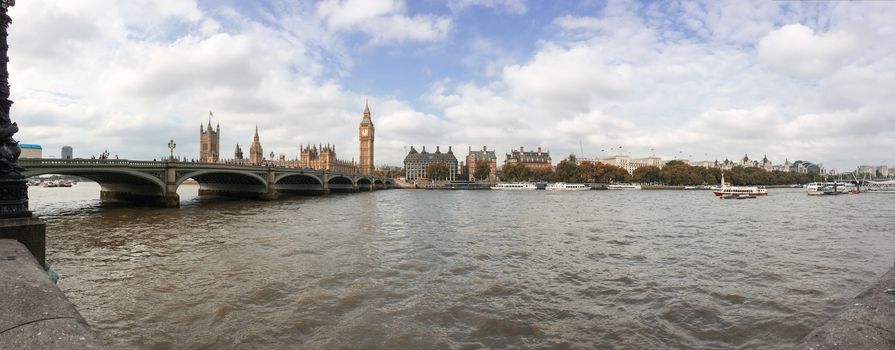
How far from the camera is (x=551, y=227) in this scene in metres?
31.2

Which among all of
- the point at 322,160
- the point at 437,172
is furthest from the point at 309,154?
the point at 437,172

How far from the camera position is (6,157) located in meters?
8.06

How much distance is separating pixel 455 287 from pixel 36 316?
426 inches

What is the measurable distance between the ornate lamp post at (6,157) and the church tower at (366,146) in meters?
182

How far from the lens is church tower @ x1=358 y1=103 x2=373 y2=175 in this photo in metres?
190

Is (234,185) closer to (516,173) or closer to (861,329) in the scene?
(861,329)

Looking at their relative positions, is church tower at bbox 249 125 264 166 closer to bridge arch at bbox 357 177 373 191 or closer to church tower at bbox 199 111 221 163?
church tower at bbox 199 111 221 163

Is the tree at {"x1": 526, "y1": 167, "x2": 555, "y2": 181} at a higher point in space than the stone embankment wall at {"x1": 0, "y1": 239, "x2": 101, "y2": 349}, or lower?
higher

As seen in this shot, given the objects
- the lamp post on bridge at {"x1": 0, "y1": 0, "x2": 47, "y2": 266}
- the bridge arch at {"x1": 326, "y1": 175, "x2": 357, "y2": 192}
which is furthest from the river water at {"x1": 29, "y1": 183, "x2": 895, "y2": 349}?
the bridge arch at {"x1": 326, "y1": 175, "x2": 357, "y2": 192}

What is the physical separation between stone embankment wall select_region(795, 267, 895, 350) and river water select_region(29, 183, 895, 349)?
464 cm

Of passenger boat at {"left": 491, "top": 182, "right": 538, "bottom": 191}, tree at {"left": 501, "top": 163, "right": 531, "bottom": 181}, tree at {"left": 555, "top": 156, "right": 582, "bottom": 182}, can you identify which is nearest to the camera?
passenger boat at {"left": 491, "top": 182, "right": 538, "bottom": 191}

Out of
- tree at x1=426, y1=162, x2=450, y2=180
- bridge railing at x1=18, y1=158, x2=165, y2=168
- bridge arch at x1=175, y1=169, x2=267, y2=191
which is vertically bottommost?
bridge arch at x1=175, y1=169, x2=267, y2=191

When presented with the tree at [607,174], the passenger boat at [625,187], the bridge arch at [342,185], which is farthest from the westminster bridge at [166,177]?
the tree at [607,174]

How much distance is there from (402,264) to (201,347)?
9343 millimetres
